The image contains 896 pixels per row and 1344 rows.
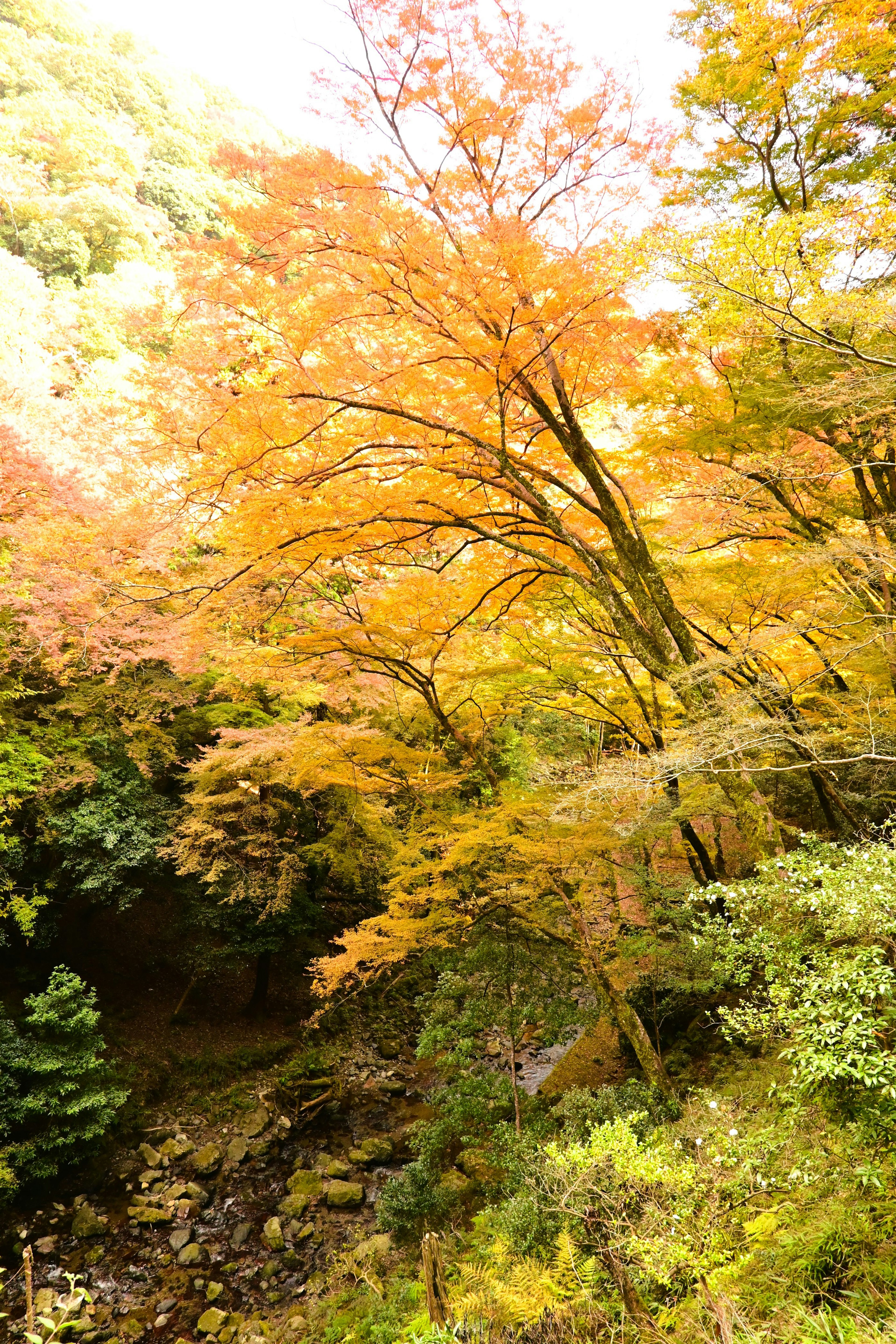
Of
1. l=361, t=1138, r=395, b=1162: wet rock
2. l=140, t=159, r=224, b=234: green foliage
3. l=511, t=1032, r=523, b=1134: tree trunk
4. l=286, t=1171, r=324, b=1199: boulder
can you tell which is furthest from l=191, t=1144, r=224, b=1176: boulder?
l=140, t=159, r=224, b=234: green foliage

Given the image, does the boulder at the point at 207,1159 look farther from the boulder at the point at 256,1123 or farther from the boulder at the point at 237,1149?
the boulder at the point at 256,1123

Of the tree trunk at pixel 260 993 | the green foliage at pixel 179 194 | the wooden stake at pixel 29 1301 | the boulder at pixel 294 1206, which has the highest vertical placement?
the green foliage at pixel 179 194

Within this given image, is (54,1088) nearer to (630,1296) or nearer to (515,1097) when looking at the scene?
(515,1097)

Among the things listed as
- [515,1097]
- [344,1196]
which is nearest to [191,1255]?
[344,1196]

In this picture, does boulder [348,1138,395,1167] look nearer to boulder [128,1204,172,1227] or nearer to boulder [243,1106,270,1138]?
boulder [243,1106,270,1138]

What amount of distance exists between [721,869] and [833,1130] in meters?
7.31

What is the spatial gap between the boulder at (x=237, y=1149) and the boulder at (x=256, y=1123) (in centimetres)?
13

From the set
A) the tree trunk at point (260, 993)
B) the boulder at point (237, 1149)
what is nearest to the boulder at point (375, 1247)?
the boulder at point (237, 1149)

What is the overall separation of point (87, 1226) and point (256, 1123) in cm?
244

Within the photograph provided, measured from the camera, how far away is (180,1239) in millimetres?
7777

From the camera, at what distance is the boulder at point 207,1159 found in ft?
28.8

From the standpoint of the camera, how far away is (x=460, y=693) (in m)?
8.67

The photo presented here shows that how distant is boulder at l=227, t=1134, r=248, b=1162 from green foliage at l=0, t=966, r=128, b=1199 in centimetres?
171

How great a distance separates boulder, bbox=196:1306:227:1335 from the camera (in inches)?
264
